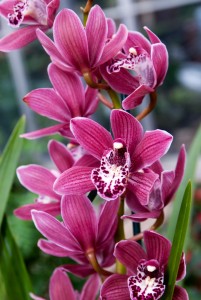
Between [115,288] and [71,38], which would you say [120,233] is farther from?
[71,38]

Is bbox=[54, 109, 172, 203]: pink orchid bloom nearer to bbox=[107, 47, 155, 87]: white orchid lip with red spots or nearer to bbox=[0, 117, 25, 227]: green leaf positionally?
bbox=[107, 47, 155, 87]: white orchid lip with red spots

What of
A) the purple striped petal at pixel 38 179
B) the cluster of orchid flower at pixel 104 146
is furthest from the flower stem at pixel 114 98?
the purple striped petal at pixel 38 179

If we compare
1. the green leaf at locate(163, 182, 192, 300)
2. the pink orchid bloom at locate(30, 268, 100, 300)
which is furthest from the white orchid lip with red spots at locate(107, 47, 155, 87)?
the pink orchid bloom at locate(30, 268, 100, 300)

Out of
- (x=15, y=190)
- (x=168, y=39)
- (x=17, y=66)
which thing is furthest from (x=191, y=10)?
(x=15, y=190)

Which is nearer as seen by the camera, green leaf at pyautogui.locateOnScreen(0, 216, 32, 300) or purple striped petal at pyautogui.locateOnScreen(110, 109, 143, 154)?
purple striped petal at pyautogui.locateOnScreen(110, 109, 143, 154)

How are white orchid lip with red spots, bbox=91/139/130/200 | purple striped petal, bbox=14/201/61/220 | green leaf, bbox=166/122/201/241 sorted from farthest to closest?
1. green leaf, bbox=166/122/201/241
2. purple striped petal, bbox=14/201/61/220
3. white orchid lip with red spots, bbox=91/139/130/200

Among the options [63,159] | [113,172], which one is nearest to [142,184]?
[113,172]

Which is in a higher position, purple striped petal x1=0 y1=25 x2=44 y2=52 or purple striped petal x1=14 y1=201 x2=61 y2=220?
purple striped petal x1=0 y1=25 x2=44 y2=52

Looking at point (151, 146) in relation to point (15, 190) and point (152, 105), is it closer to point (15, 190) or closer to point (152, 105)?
point (152, 105)
